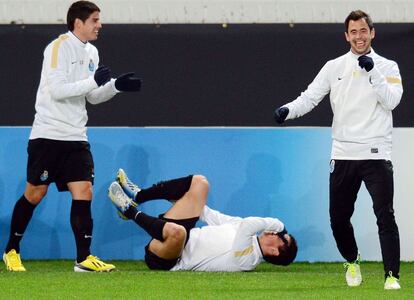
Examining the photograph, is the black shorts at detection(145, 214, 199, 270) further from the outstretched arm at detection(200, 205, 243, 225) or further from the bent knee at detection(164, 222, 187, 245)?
the outstretched arm at detection(200, 205, 243, 225)

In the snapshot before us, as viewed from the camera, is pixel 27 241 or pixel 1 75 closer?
pixel 27 241

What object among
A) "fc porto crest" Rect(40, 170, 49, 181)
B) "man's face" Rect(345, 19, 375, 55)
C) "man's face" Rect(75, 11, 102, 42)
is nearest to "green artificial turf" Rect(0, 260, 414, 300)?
"fc porto crest" Rect(40, 170, 49, 181)

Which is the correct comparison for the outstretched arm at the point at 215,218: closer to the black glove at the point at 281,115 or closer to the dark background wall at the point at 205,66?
the dark background wall at the point at 205,66

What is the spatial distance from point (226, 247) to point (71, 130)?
1.32m

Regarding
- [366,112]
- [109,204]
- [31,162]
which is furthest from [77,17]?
[366,112]

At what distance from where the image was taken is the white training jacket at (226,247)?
870 cm

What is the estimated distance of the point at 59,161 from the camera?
8.71 meters

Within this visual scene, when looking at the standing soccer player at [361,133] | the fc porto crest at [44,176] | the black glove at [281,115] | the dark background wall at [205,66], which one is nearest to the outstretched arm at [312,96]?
the standing soccer player at [361,133]

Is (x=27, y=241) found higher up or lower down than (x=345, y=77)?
lower down

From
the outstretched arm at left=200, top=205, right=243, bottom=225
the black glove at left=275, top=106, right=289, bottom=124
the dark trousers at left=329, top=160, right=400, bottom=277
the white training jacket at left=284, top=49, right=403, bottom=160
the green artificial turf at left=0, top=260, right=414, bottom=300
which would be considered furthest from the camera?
the outstretched arm at left=200, top=205, right=243, bottom=225

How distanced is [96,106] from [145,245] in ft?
4.51

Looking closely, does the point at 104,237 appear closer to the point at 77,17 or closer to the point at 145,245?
the point at 145,245

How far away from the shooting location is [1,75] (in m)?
10.3

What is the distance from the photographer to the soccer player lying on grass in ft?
28.6
